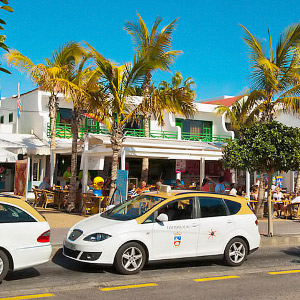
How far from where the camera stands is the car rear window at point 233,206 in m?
8.73

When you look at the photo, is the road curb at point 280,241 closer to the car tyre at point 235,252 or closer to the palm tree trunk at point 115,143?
the car tyre at point 235,252

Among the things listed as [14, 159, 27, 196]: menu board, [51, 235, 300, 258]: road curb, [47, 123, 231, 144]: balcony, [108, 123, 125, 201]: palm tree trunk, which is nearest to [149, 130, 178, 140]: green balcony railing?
[47, 123, 231, 144]: balcony

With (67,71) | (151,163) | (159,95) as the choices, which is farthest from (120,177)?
(151,163)

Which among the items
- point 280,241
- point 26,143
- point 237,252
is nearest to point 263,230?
point 280,241

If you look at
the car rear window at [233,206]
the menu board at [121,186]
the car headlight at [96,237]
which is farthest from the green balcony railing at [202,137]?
the car headlight at [96,237]

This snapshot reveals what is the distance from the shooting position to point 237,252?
863 cm

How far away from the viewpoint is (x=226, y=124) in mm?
31391

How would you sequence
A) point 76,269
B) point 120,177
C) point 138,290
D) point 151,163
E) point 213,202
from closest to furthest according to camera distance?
point 138,290 → point 76,269 → point 213,202 → point 120,177 → point 151,163

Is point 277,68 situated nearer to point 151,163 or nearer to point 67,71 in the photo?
point 67,71

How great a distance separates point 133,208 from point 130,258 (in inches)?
44.2

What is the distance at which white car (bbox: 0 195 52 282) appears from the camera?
6.46 m

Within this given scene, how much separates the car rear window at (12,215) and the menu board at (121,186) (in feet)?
21.3

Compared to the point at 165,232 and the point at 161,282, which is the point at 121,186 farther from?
the point at 161,282

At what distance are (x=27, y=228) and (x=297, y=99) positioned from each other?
11958mm
